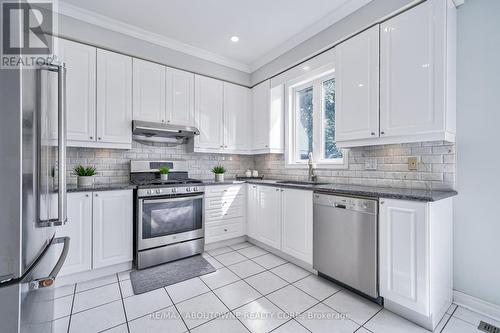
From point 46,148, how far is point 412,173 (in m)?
2.78

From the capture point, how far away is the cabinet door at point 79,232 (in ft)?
7.37

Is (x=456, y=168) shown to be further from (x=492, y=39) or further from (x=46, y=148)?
(x=46, y=148)

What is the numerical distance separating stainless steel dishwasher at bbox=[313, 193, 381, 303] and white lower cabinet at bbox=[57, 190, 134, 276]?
82.9 inches

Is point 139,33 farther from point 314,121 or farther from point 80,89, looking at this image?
point 314,121

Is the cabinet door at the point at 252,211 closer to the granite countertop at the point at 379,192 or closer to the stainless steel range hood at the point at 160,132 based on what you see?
the granite countertop at the point at 379,192

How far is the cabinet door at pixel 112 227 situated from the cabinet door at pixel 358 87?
2.53 meters

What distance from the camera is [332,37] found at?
2.65 meters

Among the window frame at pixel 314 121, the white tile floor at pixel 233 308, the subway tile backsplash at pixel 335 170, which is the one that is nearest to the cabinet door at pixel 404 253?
the white tile floor at pixel 233 308

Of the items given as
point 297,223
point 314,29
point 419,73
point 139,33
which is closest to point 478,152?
point 419,73

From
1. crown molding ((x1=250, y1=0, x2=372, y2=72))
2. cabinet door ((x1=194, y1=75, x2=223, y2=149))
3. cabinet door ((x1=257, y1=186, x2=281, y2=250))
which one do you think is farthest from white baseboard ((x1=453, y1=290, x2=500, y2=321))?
cabinet door ((x1=194, y1=75, x2=223, y2=149))

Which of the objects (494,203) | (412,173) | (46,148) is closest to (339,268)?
(412,173)

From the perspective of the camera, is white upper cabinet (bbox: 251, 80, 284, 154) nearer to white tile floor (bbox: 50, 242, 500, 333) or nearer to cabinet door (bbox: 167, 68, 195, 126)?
cabinet door (bbox: 167, 68, 195, 126)

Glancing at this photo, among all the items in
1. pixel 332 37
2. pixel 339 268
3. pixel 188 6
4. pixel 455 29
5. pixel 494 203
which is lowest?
pixel 339 268

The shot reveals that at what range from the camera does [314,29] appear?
2820 mm
